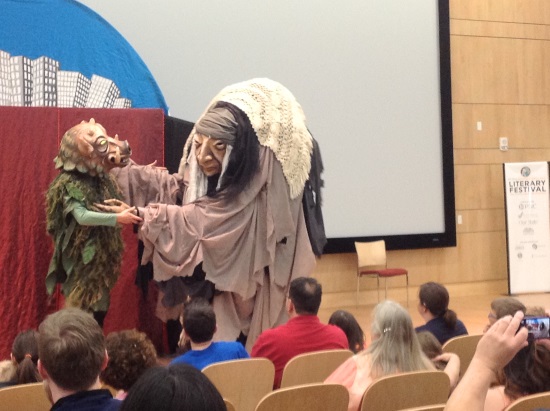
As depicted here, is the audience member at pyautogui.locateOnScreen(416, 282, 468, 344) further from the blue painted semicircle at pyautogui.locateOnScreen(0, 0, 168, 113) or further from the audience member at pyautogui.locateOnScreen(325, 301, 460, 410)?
the blue painted semicircle at pyautogui.locateOnScreen(0, 0, 168, 113)

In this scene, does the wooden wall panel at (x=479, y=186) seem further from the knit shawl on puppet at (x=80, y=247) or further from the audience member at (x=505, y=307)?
the audience member at (x=505, y=307)

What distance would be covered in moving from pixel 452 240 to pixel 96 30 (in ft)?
16.0

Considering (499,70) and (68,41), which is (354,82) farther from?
(68,41)

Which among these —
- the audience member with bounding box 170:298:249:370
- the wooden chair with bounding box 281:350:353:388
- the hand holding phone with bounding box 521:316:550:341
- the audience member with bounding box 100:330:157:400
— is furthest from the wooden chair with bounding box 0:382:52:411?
the hand holding phone with bounding box 521:316:550:341

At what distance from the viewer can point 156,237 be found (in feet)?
14.9

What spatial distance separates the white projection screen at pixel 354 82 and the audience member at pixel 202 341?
16.5 feet

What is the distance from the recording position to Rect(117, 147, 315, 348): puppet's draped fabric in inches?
181

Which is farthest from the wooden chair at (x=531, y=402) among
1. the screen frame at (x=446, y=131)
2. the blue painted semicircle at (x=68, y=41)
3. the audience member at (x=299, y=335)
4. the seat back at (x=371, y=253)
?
the screen frame at (x=446, y=131)

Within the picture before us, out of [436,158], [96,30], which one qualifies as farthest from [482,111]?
[96,30]

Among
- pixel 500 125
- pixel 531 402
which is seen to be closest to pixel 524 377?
pixel 531 402

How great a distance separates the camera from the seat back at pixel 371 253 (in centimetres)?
863

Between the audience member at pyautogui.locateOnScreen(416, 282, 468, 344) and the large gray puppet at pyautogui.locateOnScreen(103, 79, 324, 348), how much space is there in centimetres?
113

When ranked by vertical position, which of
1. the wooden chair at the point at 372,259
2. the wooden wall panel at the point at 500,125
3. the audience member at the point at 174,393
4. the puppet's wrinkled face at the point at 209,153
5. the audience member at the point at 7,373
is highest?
the wooden wall panel at the point at 500,125

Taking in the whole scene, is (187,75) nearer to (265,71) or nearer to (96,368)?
(265,71)
